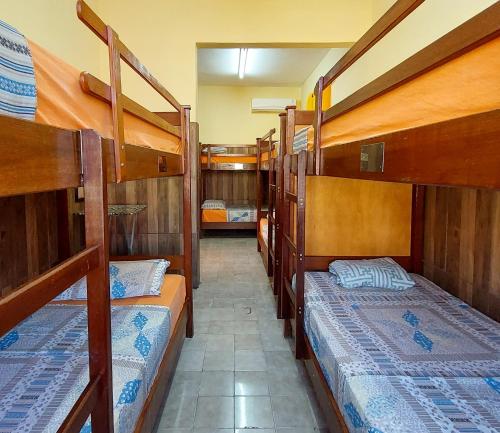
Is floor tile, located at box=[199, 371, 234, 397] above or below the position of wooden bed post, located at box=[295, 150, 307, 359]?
below

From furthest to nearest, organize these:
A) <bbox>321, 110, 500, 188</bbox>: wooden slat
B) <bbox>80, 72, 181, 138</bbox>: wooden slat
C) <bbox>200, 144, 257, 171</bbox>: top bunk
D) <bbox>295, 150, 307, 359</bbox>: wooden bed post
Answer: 1. <bbox>200, 144, 257, 171</bbox>: top bunk
2. <bbox>295, 150, 307, 359</bbox>: wooden bed post
3. <bbox>80, 72, 181, 138</bbox>: wooden slat
4. <bbox>321, 110, 500, 188</bbox>: wooden slat

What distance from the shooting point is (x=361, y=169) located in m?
1.40

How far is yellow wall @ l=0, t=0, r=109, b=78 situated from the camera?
221 centimetres

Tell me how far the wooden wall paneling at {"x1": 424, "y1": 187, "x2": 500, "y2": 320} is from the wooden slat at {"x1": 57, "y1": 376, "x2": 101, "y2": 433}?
1966 millimetres

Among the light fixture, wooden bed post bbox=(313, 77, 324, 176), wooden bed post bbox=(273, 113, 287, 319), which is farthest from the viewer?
the light fixture

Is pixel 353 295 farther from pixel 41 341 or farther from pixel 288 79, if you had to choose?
pixel 288 79

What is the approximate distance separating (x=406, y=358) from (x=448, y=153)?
38.3 inches

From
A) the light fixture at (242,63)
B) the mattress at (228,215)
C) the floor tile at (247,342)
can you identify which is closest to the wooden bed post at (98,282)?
the floor tile at (247,342)

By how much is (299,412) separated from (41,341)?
1.23 metres

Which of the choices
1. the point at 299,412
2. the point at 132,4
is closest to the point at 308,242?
the point at 299,412

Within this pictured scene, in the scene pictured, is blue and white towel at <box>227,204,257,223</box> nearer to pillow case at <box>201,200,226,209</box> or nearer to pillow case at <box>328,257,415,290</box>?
pillow case at <box>201,200,226,209</box>

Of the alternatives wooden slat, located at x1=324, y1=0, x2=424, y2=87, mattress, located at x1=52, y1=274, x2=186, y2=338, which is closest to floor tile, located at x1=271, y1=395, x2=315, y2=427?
mattress, located at x1=52, y1=274, x2=186, y2=338

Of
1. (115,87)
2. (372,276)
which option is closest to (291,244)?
(372,276)

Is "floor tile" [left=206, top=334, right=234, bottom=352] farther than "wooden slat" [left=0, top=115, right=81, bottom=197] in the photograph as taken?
Yes
